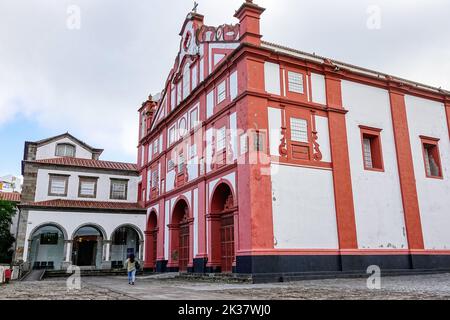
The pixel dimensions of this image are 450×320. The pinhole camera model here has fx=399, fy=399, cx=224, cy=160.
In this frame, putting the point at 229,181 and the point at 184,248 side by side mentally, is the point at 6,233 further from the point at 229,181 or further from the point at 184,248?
the point at 229,181

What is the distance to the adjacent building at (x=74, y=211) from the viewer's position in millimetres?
24031

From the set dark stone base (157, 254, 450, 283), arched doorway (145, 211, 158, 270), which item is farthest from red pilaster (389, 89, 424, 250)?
arched doorway (145, 211, 158, 270)

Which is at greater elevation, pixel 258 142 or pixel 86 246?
pixel 258 142

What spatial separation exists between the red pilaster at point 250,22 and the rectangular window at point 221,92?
2.10 metres

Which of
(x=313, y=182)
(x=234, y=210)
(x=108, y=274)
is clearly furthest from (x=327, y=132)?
(x=108, y=274)

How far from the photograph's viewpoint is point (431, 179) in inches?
726

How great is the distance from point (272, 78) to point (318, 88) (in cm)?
224

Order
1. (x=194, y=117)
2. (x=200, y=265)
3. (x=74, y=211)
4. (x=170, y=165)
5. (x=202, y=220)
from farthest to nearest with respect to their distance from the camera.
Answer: (x=74, y=211) → (x=170, y=165) → (x=194, y=117) → (x=202, y=220) → (x=200, y=265)

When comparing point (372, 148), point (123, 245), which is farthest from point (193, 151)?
point (123, 245)

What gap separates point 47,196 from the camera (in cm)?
2531

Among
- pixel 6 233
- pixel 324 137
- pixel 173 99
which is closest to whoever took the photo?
pixel 324 137

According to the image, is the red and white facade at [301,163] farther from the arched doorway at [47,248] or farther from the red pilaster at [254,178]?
the arched doorway at [47,248]

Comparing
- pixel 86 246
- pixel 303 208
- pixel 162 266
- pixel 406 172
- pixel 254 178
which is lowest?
pixel 162 266
